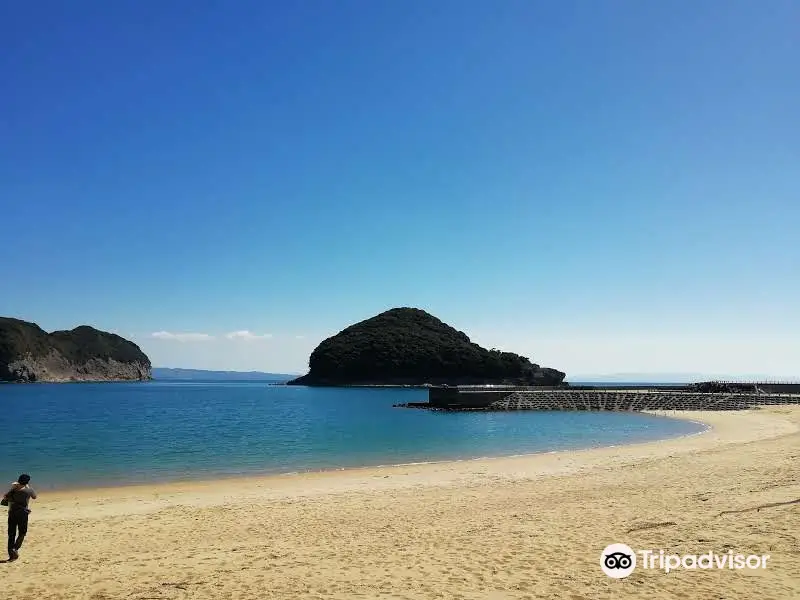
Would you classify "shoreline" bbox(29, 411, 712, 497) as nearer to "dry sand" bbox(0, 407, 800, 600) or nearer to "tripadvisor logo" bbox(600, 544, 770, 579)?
"dry sand" bbox(0, 407, 800, 600)

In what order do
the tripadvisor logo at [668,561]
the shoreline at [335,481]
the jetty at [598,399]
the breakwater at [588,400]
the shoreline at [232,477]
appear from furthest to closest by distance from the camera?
the breakwater at [588,400] < the jetty at [598,399] < the shoreline at [232,477] < the shoreline at [335,481] < the tripadvisor logo at [668,561]

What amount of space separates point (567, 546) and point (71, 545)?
10551mm

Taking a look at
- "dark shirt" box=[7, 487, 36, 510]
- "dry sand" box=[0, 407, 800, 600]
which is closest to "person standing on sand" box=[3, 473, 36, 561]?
"dark shirt" box=[7, 487, 36, 510]

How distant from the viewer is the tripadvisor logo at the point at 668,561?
9250 mm

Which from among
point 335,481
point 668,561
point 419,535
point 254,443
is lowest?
point 254,443

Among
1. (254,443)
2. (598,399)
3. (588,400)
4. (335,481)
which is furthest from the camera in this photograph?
(588,400)

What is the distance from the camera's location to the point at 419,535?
12.1 m

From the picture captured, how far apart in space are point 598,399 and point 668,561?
248 ft

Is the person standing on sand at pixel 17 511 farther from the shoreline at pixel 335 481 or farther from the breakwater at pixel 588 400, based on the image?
the breakwater at pixel 588 400

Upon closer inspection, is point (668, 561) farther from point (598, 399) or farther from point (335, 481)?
point (598, 399)

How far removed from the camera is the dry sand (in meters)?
8.77

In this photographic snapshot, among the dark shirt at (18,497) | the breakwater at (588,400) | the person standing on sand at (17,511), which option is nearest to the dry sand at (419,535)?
the person standing on sand at (17,511)

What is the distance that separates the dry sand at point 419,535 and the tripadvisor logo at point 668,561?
8.4 inches

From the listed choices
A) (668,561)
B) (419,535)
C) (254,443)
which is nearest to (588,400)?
(254,443)
